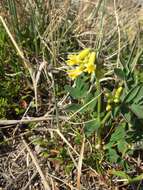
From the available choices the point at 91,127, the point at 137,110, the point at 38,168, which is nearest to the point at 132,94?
the point at 137,110

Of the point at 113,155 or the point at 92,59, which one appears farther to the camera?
the point at 113,155

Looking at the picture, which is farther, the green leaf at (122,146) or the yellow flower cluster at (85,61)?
the green leaf at (122,146)

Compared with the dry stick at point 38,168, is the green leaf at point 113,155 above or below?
above

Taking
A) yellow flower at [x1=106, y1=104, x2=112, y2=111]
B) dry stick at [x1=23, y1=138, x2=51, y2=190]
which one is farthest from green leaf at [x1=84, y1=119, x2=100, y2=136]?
dry stick at [x1=23, y1=138, x2=51, y2=190]

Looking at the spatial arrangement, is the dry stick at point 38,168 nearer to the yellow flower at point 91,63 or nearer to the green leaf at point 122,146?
the green leaf at point 122,146

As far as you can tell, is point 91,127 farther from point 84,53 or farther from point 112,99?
point 84,53

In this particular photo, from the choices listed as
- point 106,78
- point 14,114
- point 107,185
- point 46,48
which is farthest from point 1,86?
point 107,185

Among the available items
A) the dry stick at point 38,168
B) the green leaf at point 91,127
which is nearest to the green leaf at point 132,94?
the green leaf at point 91,127

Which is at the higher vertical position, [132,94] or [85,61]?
[85,61]
